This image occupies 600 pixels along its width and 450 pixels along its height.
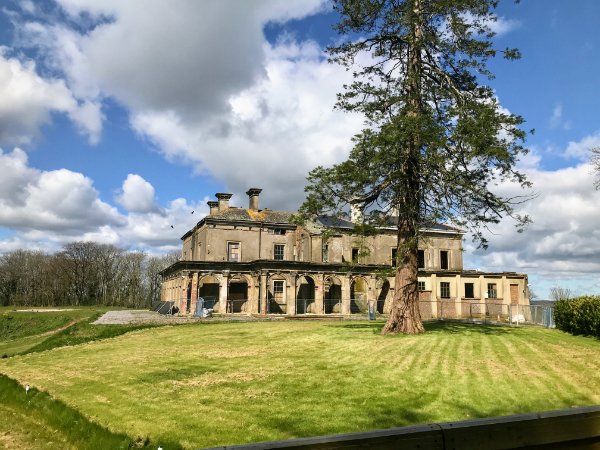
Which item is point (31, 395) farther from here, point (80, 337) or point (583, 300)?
point (583, 300)

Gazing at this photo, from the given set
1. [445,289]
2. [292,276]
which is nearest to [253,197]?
[292,276]

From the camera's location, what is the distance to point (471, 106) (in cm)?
1906

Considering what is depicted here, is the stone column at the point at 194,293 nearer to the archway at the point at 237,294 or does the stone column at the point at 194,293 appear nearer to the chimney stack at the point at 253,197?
the archway at the point at 237,294

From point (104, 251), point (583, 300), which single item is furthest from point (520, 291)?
point (104, 251)

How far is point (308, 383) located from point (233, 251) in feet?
118

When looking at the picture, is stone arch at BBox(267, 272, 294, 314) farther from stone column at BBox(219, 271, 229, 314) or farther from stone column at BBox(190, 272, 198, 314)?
stone column at BBox(190, 272, 198, 314)

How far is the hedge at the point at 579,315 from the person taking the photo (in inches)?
751

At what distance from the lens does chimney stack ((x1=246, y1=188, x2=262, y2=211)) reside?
50156 millimetres

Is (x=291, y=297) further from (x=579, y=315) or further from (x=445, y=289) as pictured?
(x=579, y=315)

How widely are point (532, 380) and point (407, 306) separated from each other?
30.2 ft

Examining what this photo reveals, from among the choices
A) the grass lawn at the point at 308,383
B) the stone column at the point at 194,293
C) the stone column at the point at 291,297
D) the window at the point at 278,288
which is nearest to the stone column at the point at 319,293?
the stone column at the point at 291,297

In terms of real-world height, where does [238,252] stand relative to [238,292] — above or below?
above

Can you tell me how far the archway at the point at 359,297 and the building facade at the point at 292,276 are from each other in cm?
10

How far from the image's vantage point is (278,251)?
156 ft
